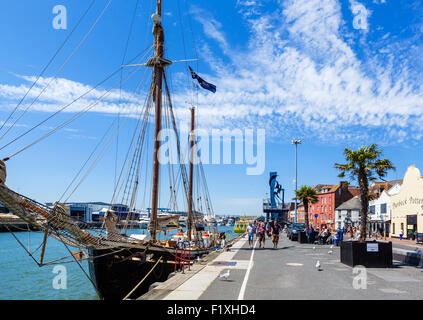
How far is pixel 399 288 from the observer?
11.6 meters

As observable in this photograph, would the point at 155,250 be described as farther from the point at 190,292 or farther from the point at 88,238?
the point at 190,292

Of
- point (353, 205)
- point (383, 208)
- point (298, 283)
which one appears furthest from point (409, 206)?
point (298, 283)

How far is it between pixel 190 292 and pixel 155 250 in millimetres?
6404

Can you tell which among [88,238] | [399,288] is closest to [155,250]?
[88,238]

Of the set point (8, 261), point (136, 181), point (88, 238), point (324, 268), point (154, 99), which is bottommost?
point (8, 261)

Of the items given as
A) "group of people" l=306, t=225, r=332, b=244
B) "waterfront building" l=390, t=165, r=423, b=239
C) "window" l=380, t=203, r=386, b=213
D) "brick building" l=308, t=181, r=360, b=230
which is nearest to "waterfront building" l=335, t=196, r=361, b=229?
"brick building" l=308, t=181, r=360, b=230

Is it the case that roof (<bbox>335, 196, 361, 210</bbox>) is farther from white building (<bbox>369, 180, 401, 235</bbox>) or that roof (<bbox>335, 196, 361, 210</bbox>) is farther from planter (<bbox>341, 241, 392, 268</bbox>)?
planter (<bbox>341, 241, 392, 268</bbox>)

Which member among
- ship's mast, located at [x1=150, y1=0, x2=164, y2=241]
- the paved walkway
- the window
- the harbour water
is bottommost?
the harbour water

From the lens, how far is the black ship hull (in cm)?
1524

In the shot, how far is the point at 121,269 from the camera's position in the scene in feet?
51.4

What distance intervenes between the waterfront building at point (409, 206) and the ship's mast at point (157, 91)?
3398 centimetres

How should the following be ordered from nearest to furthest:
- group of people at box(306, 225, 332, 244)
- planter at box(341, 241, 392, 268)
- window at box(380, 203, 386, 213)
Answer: planter at box(341, 241, 392, 268)
group of people at box(306, 225, 332, 244)
window at box(380, 203, 386, 213)

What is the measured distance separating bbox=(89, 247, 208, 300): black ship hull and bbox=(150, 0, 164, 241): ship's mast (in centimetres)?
243

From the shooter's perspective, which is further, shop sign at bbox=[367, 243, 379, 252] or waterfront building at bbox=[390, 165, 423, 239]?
waterfront building at bbox=[390, 165, 423, 239]
